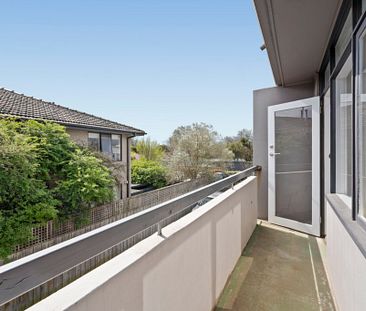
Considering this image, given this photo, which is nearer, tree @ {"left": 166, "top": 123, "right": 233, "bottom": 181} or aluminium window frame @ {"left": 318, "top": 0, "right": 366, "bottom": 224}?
aluminium window frame @ {"left": 318, "top": 0, "right": 366, "bottom": 224}

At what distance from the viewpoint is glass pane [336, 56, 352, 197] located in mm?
1934

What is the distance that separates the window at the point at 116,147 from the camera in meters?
10.6

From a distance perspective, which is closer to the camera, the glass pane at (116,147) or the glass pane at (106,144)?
the glass pane at (106,144)

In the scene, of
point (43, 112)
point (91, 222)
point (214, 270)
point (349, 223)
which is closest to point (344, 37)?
point (349, 223)

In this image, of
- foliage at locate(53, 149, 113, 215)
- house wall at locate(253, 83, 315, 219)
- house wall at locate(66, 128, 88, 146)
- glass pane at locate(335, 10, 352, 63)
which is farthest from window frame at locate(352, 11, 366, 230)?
house wall at locate(66, 128, 88, 146)

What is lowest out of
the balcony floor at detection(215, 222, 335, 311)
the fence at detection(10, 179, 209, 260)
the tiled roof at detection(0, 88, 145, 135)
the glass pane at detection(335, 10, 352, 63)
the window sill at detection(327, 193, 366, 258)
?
the fence at detection(10, 179, 209, 260)

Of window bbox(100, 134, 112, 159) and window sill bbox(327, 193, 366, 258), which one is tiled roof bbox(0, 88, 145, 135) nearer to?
window bbox(100, 134, 112, 159)

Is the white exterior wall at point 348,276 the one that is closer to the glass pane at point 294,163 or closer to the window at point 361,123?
the window at point 361,123

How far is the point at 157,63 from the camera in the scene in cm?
1057

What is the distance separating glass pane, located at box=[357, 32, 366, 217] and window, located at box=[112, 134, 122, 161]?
989cm

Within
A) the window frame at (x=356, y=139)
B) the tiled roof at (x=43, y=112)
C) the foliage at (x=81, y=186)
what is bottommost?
the foliage at (x=81, y=186)

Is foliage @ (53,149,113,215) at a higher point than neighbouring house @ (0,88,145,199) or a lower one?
lower

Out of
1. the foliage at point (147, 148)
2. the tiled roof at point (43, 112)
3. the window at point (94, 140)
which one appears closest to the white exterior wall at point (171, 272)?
the tiled roof at point (43, 112)

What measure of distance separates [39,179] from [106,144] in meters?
4.21
